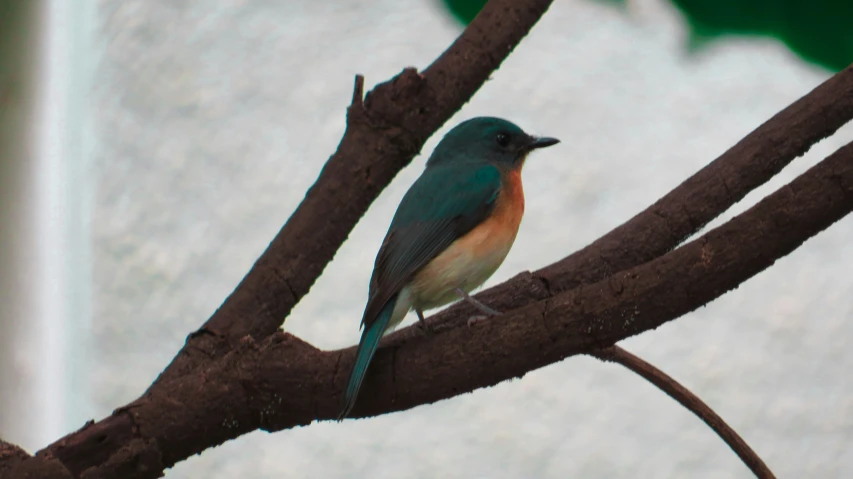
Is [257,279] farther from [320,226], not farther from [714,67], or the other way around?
[714,67]

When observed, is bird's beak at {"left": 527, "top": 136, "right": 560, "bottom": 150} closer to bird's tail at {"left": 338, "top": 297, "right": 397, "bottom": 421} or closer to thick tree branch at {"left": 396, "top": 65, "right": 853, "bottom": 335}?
thick tree branch at {"left": 396, "top": 65, "right": 853, "bottom": 335}

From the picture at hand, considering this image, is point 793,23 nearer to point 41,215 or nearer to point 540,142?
point 540,142

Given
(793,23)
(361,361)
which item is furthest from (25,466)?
(793,23)

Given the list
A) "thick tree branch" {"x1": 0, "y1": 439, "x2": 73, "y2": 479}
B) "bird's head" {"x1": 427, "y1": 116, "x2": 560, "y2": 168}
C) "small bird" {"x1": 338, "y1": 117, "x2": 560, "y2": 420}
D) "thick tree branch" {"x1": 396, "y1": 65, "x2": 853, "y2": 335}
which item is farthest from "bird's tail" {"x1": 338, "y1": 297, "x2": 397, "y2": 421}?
"bird's head" {"x1": 427, "y1": 116, "x2": 560, "y2": 168}

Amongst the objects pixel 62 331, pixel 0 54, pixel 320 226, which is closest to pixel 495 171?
pixel 320 226

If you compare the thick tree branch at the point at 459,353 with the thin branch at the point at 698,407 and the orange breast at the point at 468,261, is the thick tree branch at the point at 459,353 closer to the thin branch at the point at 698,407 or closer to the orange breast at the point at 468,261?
the orange breast at the point at 468,261

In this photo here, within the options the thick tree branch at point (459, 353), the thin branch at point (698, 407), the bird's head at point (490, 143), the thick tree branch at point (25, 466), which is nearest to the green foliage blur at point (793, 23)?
the bird's head at point (490, 143)
